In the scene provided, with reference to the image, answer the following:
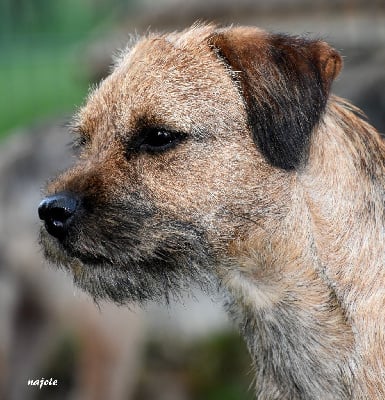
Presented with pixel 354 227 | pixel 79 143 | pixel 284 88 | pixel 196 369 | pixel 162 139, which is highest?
pixel 284 88

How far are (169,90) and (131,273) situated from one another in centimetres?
92

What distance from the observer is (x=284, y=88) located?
4430 millimetres

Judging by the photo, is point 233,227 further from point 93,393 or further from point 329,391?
point 93,393

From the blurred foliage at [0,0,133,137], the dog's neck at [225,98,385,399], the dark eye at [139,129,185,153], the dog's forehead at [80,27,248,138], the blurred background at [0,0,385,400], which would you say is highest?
the dog's forehead at [80,27,248,138]

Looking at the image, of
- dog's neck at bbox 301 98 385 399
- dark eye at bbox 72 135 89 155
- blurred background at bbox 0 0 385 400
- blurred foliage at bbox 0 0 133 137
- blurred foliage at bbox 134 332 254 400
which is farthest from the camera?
blurred foliage at bbox 0 0 133 137

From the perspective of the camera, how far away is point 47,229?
4492 mm

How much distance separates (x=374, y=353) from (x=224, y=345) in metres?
6.71

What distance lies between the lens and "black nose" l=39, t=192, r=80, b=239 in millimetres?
4355

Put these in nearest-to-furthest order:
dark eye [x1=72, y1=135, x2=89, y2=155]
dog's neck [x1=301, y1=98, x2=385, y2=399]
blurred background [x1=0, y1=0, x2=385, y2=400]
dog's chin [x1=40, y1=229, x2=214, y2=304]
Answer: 1. dog's neck [x1=301, y1=98, x2=385, y2=399]
2. dog's chin [x1=40, y1=229, x2=214, y2=304]
3. dark eye [x1=72, y1=135, x2=89, y2=155]
4. blurred background [x1=0, y1=0, x2=385, y2=400]

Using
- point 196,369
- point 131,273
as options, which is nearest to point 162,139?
point 131,273

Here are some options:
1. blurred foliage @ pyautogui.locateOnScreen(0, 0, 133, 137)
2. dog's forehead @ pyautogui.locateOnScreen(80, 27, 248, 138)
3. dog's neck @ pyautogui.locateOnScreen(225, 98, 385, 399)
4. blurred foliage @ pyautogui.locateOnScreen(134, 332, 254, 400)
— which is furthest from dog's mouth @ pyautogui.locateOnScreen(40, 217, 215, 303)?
blurred foliage @ pyautogui.locateOnScreen(0, 0, 133, 137)

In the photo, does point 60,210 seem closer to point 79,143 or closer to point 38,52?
point 79,143

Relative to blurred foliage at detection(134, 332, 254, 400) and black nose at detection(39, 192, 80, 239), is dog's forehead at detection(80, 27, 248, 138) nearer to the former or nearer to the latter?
black nose at detection(39, 192, 80, 239)

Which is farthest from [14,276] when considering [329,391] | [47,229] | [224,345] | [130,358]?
[329,391]
